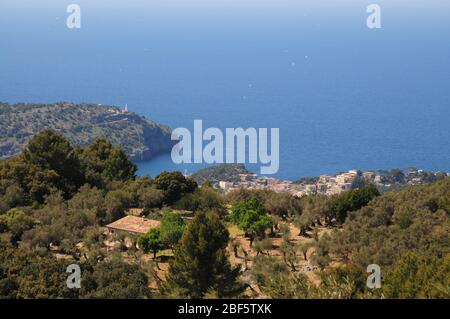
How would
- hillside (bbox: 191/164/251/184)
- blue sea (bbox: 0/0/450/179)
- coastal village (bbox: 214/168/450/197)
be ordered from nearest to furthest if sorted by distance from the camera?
1. coastal village (bbox: 214/168/450/197)
2. hillside (bbox: 191/164/251/184)
3. blue sea (bbox: 0/0/450/179)

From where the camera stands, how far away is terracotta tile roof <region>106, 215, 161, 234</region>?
57.2 ft

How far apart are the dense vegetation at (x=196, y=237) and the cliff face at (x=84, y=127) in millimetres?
45327
